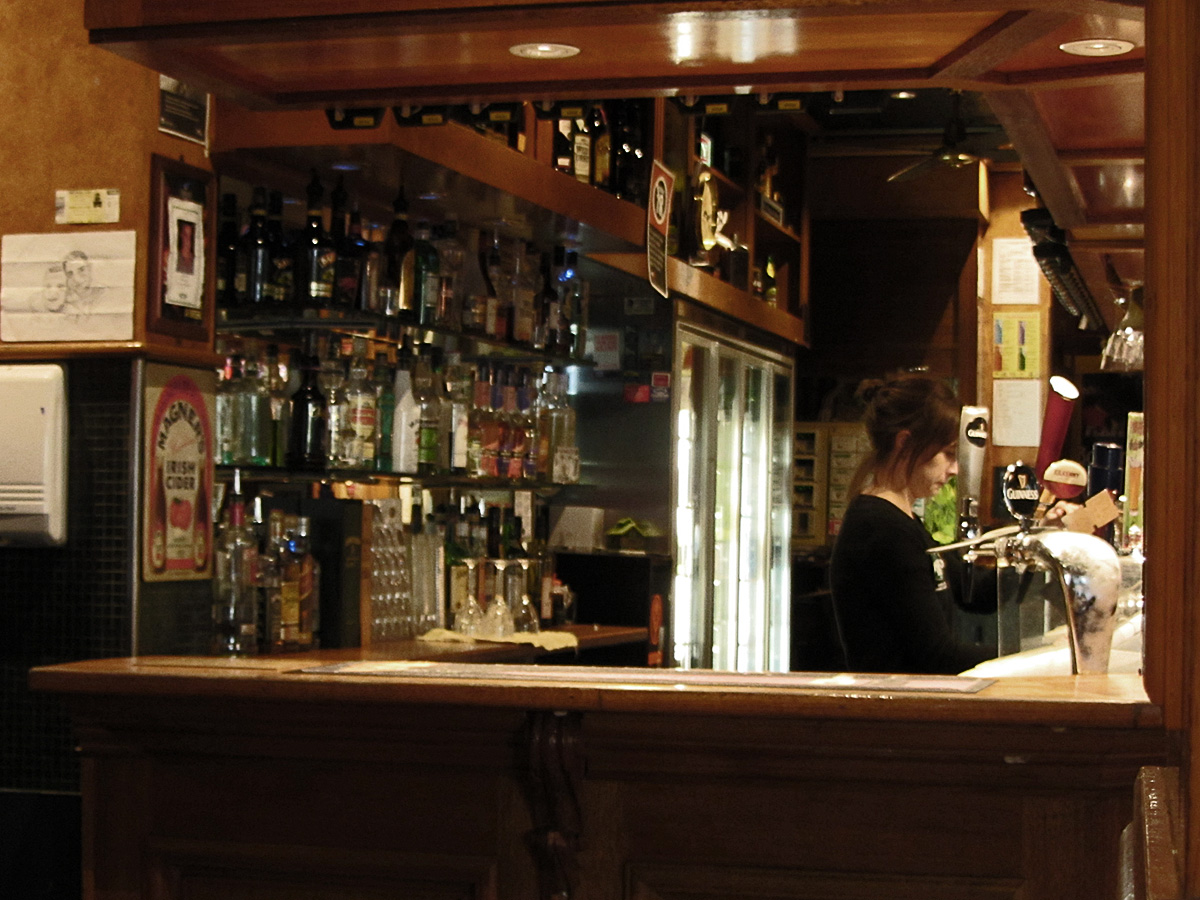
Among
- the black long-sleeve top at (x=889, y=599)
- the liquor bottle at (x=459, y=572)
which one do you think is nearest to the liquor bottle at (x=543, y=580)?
the liquor bottle at (x=459, y=572)

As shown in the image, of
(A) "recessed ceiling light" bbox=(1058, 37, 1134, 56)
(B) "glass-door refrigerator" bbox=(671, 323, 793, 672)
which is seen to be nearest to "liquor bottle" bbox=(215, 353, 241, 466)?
(B) "glass-door refrigerator" bbox=(671, 323, 793, 672)

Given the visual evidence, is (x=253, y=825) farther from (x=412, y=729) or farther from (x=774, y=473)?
(x=774, y=473)

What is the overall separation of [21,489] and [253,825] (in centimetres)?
143

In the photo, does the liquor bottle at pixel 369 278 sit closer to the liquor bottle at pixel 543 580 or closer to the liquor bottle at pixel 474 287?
the liquor bottle at pixel 474 287

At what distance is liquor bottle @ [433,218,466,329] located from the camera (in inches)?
178

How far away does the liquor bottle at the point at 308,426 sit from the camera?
4074 mm

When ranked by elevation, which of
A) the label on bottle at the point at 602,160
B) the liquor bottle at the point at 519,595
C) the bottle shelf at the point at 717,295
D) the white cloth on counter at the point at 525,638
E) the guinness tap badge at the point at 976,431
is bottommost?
the white cloth on counter at the point at 525,638

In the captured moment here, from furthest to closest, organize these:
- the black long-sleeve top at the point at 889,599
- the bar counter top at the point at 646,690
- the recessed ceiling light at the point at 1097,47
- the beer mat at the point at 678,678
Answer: the black long-sleeve top at the point at 889,599 < the recessed ceiling light at the point at 1097,47 < the beer mat at the point at 678,678 < the bar counter top at the point at 646,690

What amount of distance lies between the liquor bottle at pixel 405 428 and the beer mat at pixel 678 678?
6.09 feet

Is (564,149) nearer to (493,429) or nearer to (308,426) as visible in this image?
(493,429)

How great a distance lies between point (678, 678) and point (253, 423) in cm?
202

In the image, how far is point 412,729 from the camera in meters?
2.33

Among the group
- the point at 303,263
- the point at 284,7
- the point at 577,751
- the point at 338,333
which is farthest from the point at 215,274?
the point at 577,751

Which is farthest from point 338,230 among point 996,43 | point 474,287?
point 996,43
